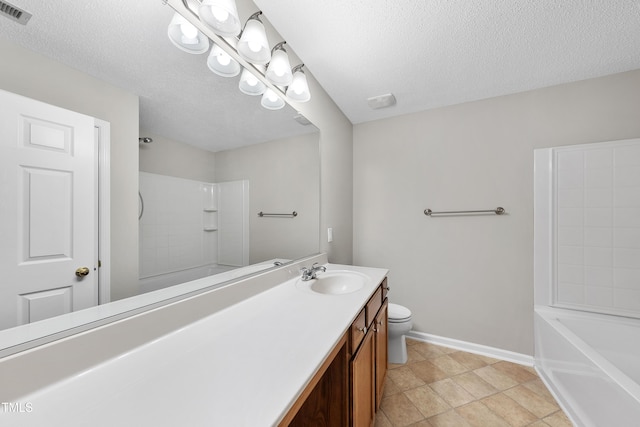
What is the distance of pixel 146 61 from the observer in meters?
0.78

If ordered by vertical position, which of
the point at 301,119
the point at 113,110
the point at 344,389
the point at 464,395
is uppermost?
the point at 301,119

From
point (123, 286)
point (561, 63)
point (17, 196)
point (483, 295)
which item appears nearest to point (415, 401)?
point (483, 295)

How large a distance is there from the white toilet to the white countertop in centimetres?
115

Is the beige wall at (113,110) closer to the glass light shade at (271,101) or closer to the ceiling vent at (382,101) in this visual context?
the glass light shade at (271,101)

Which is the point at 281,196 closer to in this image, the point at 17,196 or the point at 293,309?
the point at 293,309

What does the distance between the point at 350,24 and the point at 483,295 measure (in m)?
2.27

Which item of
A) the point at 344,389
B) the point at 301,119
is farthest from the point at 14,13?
the point at 344,389

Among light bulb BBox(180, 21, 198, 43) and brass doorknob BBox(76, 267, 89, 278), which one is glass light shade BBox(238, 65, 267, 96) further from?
brass doorknob BBox(76, 267, 89, 278)

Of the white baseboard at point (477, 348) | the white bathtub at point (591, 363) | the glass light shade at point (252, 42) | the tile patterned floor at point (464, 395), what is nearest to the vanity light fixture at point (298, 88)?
the glass light shade at point (252, 42)

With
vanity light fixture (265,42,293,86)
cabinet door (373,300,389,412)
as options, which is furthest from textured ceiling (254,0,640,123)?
cabinet door (373,300,389,412)

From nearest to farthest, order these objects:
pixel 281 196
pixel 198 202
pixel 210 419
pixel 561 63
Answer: pixel 210 419, pixel 198 202, pixel 281 196, pixel 561 63

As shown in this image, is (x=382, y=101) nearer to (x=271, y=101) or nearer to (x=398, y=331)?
(x=271, y=101)

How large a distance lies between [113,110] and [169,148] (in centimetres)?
19

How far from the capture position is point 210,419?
1.48 feet
